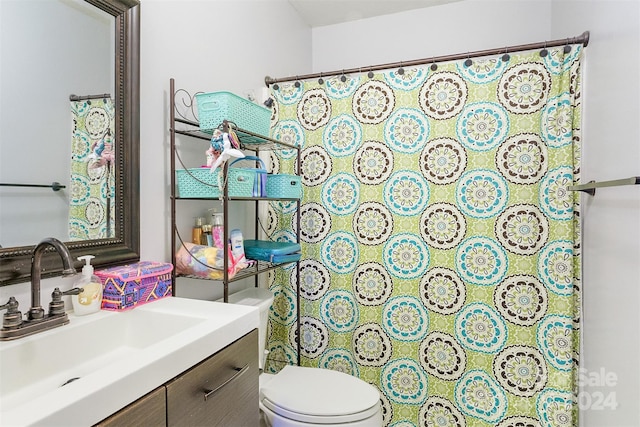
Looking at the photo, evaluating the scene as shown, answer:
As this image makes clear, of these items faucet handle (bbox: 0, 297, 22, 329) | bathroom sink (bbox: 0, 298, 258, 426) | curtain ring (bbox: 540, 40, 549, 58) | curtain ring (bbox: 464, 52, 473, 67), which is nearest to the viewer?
bathroom sink (bbox: 0, 298, 258, 426)

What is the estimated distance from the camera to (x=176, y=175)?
4.65 feet

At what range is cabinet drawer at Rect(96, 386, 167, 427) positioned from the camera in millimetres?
661

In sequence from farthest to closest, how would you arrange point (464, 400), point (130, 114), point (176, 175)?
1. point (464, 400)
2. point (176, 175)
3. point (130, 114)

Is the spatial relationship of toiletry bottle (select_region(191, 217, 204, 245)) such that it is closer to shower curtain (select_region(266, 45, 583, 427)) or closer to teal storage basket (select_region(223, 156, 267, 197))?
teal storage basket (select_region(223, 156, 267, 197))

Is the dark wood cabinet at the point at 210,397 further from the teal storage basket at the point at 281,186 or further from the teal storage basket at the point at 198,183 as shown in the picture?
the teal storage basket at the point at 281,186

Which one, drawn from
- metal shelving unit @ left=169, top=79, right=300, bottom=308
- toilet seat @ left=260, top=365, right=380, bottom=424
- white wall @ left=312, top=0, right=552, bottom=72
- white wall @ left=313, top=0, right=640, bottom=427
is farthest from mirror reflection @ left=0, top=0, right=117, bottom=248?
white wall @ left=312, top=0, right=552, bottom=72

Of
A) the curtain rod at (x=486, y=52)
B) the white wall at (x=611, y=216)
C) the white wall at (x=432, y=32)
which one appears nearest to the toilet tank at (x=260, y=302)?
the curtain rod at (x=486, y=52)

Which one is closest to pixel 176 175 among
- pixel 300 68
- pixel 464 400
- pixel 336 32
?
pixel 300 68

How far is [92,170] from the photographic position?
1.14 metres

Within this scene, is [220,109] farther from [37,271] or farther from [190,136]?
[37,271]

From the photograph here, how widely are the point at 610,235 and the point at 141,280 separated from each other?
1576mm

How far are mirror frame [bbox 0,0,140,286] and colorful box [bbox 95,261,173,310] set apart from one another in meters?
0.06

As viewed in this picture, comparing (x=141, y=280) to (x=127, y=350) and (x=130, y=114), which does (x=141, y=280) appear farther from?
(x=130, y=114)

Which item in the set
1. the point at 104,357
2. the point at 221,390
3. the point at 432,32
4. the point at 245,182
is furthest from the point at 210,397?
the point at 432,32
